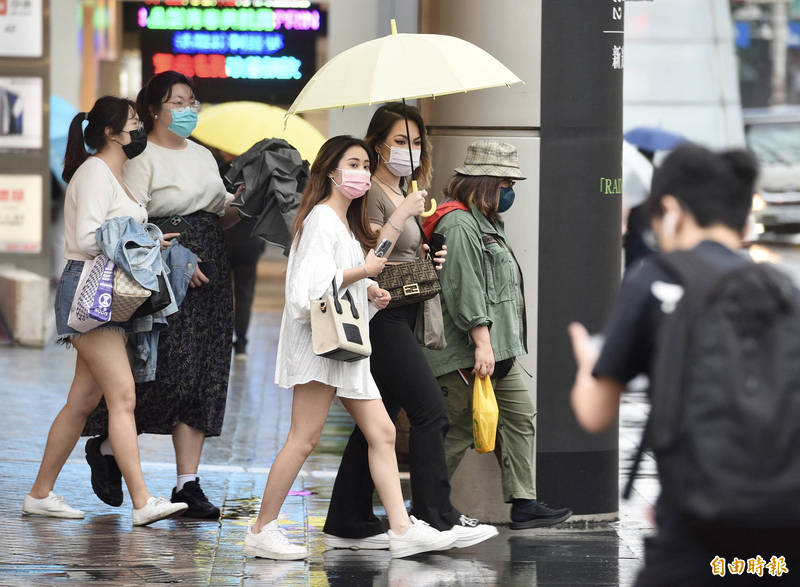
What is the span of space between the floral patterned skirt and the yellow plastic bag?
1.26 metres

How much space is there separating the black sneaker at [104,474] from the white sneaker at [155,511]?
0.37 m

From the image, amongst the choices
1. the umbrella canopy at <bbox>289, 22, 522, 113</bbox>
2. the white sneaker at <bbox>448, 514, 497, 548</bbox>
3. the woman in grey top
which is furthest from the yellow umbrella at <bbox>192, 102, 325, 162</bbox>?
the white sneaker at <bbox>448, 514, 497, 548</bbox>

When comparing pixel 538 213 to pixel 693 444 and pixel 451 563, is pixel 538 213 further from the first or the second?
pixel 693 444

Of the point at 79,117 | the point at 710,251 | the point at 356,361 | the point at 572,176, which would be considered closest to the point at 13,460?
the point at 79,117

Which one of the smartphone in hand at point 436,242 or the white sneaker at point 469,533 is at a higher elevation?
the smartphone in hand at point 436,242

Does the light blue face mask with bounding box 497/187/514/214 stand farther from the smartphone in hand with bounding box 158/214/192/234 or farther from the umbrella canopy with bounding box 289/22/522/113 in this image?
the smartphone in hand with bounding box 158/214/192/234

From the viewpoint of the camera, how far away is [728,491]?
2830mm

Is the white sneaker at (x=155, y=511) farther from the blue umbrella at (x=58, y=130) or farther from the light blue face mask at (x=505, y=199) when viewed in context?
the blue umbrella at (x=58, y=130)

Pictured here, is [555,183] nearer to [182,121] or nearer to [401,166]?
[401,166]

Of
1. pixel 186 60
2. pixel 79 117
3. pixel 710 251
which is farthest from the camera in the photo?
pixel 186 60

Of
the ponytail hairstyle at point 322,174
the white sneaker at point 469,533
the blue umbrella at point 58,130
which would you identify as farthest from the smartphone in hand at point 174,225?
the blue umbrella at point 58,130

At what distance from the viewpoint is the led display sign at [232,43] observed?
1764 cm

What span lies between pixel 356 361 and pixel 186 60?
12.8m

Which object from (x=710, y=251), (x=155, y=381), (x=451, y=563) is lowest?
(x=451, y=563)
